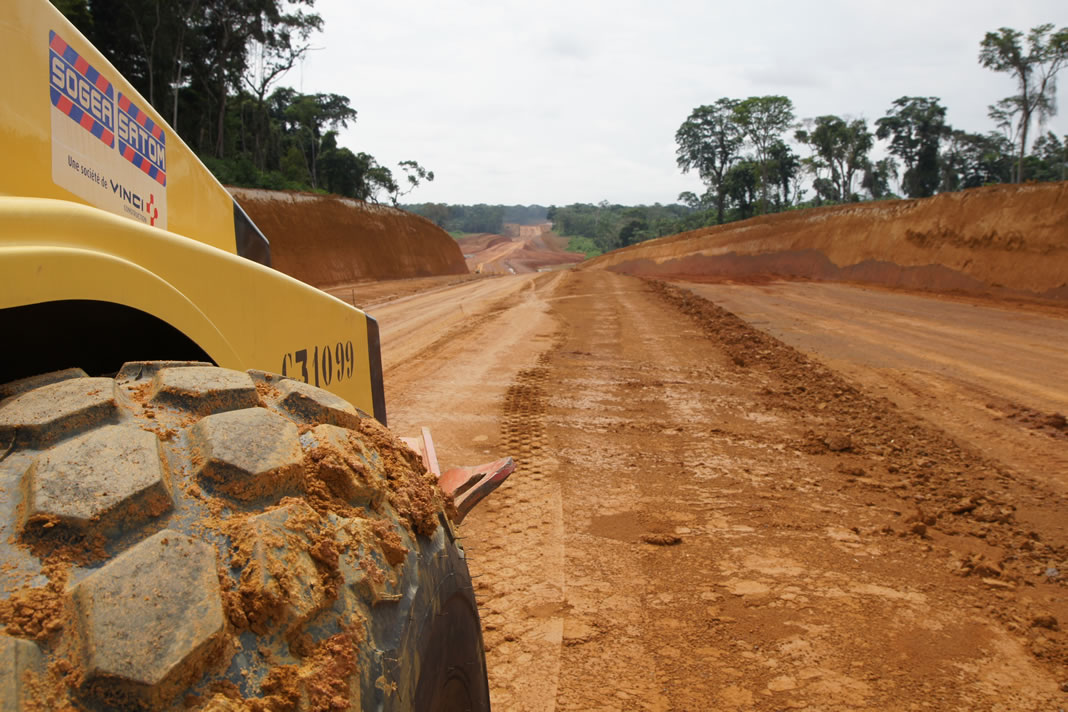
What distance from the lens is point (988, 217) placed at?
22016 millimetres

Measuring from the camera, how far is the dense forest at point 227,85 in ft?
105

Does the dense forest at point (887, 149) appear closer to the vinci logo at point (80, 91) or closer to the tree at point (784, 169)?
the tree at point (784, 169)

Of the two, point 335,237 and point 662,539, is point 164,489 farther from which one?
point 335,237

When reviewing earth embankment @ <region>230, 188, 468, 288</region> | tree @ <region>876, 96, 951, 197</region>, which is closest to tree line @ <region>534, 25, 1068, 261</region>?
tree @ <region>876, 96, 951, 197</region>

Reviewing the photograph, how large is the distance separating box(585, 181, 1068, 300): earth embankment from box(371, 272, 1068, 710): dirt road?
13.5 meters

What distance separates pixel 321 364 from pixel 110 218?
1.26 meters

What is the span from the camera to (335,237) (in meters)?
34.5

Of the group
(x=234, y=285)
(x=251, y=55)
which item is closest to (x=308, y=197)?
(x=251, y=55)

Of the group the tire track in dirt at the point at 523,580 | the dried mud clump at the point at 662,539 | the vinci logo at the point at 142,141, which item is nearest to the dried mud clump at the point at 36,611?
the vinci logo at the point at 142,141

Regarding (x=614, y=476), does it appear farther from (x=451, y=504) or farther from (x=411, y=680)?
(x=411, y=680)

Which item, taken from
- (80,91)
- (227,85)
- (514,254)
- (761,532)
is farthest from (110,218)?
(514,254)

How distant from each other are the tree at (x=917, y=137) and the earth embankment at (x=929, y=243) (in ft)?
86.3

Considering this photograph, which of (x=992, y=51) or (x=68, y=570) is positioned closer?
(x=68, y=570)

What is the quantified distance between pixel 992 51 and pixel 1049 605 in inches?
Answer: 1712
